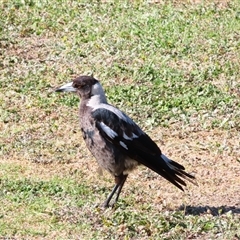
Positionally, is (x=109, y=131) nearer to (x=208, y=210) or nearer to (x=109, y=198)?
(x=109, y=198)

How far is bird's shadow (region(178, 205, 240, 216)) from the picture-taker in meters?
6.92

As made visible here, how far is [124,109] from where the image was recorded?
920cm

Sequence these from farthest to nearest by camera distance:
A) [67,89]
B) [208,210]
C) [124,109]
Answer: [124,109]
[67,89]
[208,210]

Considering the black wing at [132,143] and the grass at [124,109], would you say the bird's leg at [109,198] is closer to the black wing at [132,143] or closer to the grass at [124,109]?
the grass at [124,109]

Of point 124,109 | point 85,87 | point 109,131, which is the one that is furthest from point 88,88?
point 124,109

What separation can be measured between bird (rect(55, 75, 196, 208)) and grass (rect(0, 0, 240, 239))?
0.79 feet

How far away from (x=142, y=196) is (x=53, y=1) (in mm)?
5137

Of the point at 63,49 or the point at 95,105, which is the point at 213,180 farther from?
the point at 63,49

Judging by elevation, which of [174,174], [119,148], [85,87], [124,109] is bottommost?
[124,109]

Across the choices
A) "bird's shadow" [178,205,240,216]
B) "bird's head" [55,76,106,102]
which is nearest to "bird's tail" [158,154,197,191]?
"bird's shadow" [178,205,240,216]

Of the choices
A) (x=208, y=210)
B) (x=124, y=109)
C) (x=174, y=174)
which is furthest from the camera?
(x=124, y=109)

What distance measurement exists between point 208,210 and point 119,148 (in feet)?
2.80

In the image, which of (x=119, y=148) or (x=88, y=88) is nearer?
(x=119, y=148)

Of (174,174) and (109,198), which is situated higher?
(174,174)
